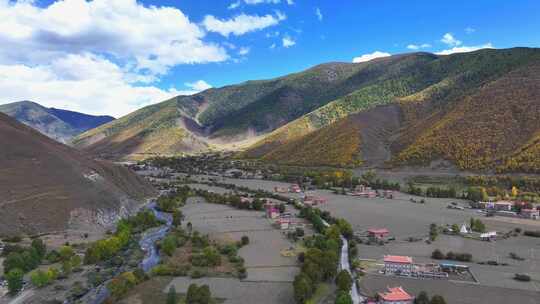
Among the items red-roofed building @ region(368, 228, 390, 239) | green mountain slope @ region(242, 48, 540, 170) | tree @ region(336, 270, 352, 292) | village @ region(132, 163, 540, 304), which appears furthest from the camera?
green mountain slope @ region(242, 48, 540, 170)

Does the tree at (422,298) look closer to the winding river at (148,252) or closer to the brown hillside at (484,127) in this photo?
the winding river at (148,252)

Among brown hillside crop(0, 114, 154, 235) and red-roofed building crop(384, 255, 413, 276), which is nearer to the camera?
red-roofed building crop(384, 255, 413, 276)

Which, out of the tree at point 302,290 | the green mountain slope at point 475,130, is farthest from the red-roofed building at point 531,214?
the tree at point 302,290

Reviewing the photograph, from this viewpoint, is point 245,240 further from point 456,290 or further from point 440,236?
point 456,290

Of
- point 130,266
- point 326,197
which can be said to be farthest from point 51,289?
point 326,197

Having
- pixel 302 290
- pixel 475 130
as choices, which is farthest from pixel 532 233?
pixel 475 130

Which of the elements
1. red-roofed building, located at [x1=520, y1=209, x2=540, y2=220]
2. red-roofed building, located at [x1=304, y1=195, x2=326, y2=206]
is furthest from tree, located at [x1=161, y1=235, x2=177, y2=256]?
red-roofed building, located at [x1=520, y1=209, x2=540, y2=220]

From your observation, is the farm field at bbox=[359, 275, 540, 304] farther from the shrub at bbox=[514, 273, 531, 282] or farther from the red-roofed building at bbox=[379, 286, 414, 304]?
the shrub at bbox=[514, 273, 531, 282]

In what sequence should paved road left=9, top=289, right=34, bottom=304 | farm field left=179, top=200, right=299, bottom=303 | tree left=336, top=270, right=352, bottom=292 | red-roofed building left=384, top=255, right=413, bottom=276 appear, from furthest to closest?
1. red-roofed building left=384, top=255, right=413, bottom=276
2. farm field left=179, top=200, right=299, bottom=303
3. paved road left=9, top=289, right=34, bottom=304
4. tree left=336, top=270, right=352, bottom=292
